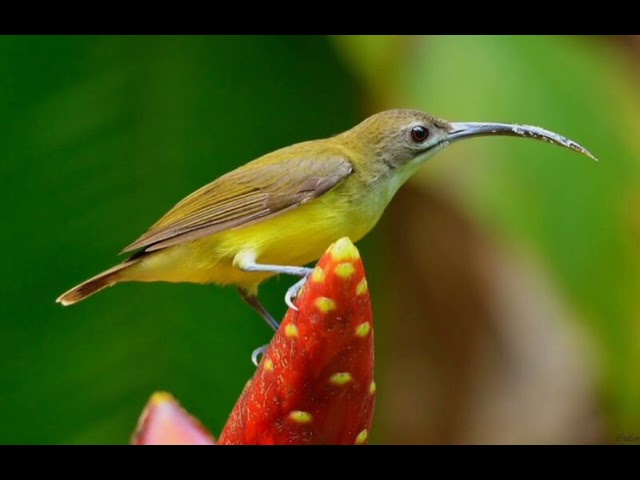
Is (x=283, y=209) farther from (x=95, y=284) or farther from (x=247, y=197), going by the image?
(x=95, y=284)

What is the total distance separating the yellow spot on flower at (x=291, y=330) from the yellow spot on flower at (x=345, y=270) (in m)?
0.09

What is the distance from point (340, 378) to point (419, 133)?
1310mm

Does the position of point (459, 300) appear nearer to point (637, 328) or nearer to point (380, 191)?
point (637, 328)

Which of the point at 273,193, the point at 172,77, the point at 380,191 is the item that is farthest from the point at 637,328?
the point at 172,77

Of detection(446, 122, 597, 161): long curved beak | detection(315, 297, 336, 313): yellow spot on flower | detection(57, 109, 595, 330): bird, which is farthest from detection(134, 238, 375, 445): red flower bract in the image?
detection(57, 109, 595, 330): bird

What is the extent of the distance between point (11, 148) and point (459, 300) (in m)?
1.76

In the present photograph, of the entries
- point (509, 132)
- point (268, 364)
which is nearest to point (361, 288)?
point (268, 364)

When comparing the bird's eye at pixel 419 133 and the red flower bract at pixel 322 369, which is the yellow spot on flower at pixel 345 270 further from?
the bird's eye at pixel 419 133

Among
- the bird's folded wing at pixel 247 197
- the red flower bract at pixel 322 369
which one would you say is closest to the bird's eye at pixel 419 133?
the bird's folded wing at pixel 247 197

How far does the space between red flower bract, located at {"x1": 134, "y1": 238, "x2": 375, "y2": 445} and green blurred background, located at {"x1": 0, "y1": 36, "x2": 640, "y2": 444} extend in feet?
4.17

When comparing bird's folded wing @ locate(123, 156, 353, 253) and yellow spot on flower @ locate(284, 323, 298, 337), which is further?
bird's folded wing @ locate(123, 156, 353, 253)

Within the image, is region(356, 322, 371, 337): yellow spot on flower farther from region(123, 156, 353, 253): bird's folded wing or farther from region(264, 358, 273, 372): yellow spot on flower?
region(123, 156, 353, 253): bird's folded wing

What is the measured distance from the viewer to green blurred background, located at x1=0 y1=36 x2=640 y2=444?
8.29 feet

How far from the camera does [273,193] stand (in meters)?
2.38
